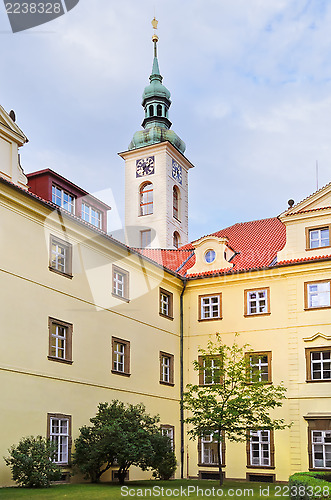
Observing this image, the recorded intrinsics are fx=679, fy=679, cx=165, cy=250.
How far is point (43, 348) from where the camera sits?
21.2 metres

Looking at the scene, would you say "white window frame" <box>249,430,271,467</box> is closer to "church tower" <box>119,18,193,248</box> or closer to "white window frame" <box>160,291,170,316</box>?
"white window frame" <box>160,291,170,316</box>

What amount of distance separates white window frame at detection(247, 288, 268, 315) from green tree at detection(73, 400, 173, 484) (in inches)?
332

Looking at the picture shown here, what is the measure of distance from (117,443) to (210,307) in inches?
419

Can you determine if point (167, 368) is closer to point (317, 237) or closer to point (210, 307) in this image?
point (210, 307)

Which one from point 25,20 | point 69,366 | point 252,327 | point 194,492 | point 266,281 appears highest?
point 25,20

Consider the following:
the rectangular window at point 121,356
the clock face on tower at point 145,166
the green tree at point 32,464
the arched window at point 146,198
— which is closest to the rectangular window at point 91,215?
the rectangular window at point 121,356

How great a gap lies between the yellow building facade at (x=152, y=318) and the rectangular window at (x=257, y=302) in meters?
0.05

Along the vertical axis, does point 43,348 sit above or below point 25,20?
below

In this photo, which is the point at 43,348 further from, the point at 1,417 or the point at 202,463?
the point at 202,463

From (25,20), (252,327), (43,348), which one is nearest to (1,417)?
(43,348)

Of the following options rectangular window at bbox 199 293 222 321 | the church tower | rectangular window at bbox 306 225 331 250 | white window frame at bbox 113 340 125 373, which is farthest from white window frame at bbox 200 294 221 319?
the church tower

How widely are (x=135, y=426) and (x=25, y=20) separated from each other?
12836mm

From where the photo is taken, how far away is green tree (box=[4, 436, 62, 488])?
725 inches

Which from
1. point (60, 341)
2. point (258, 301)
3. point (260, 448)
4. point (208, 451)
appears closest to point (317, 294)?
point (258, 301)
